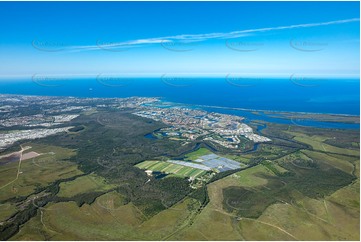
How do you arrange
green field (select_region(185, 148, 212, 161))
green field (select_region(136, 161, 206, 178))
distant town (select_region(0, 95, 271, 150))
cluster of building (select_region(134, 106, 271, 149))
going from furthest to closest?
distant town (select_region(0, 95, 271, 150)), cluster of building (select_region(134, 106, 271, 149)), green field (select_region(185, 148, 212, 161)), green field (select_region(136, 161, 206, 178))

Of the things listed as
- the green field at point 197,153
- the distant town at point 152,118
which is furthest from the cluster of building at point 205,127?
the green field at point 197,153

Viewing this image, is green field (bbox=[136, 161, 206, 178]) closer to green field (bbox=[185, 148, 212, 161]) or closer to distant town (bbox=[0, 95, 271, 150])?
green field (bbox=[185, 148, 212, 161])

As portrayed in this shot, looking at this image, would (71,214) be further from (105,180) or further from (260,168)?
(260,168)

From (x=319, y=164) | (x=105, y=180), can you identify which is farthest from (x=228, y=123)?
(x=105, y=180)

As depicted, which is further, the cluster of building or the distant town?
the distant town

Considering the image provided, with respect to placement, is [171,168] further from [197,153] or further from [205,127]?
[205,127]

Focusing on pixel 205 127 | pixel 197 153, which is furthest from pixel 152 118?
pixel 197 153

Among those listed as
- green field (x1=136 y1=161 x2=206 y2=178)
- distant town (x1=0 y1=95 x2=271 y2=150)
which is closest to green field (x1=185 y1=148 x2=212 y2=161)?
green field (x1=136 y1=161 x2=206 y2=178)

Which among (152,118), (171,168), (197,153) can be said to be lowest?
(152,118)

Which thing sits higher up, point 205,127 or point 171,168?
point 171,168
